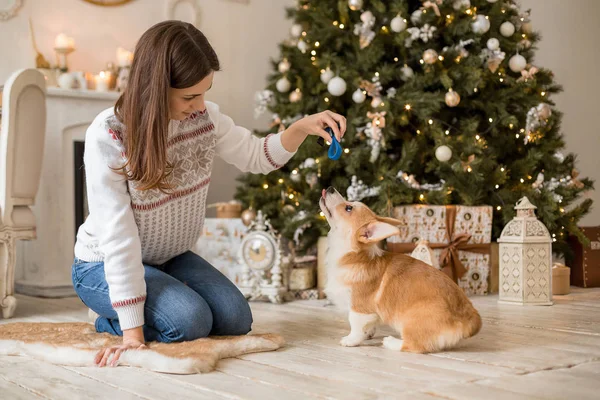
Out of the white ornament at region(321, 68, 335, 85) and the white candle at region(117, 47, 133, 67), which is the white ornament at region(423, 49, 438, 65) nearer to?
the white ornament at region(321, 68, 335, 85)

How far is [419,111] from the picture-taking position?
3.33m

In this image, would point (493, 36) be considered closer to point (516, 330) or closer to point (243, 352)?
point (516, 330)

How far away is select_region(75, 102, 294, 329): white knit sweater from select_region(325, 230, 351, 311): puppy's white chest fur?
33 centimetres

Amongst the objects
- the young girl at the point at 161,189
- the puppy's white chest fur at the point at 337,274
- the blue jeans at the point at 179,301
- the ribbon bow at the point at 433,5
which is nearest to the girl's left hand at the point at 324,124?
the young girl at the point at 161,189

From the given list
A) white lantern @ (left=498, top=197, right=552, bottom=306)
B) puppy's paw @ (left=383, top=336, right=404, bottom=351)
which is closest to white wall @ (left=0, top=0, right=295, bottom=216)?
white lantern @ (left=498, top=197, right=552, bottom=306)

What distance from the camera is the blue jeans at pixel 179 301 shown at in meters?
1.98

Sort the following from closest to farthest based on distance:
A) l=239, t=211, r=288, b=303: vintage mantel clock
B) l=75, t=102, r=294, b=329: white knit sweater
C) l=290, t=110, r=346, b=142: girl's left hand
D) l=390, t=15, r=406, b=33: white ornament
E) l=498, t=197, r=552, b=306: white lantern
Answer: l=75, t=102, r=294, b=329: white knit sweater → l=290, t=110, r=346, b=142: girl's left hand → l=498, t=197, r=552, b=306: white lantern → l=239, t=211, r=288, b=303: vintage mantel clock → l=390, t=15, r=406, b=33: white ornament

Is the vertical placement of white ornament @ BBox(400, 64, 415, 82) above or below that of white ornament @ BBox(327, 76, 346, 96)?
above

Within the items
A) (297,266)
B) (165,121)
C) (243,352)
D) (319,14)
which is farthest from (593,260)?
(165,121)

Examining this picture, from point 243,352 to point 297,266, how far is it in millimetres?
1451

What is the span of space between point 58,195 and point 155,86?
209 cm

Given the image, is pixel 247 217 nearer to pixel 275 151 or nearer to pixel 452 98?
pixel 452 98

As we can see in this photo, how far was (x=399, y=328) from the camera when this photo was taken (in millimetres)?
1986

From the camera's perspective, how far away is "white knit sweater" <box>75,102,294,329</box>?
183 centimetres
